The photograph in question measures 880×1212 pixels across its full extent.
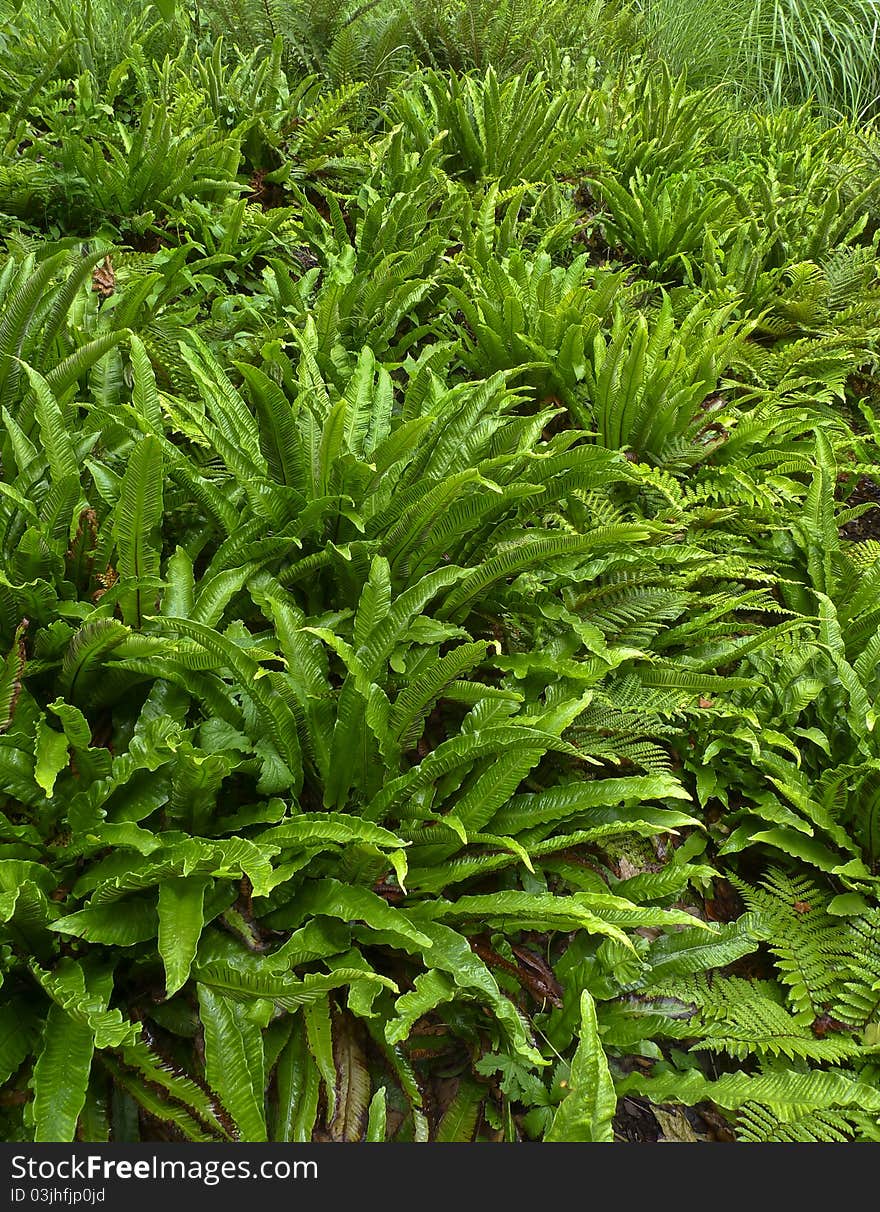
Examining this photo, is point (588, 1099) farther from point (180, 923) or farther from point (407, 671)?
point (407, 671)

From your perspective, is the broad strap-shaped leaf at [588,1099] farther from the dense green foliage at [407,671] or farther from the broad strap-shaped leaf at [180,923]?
the broad strap-shaped leaf at [180,923]

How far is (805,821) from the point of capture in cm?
253

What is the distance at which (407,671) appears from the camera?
93.0 inches

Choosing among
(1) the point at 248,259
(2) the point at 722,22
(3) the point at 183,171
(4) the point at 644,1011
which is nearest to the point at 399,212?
(1) the point at 248,259

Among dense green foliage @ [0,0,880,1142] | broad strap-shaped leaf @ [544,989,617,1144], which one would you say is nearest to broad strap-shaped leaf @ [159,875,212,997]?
dense green foliage @ [0,0,880,1142]

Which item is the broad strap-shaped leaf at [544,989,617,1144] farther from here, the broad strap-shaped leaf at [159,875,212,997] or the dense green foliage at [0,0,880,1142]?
the broad strap-shaped leaf at [159,875,212,997]

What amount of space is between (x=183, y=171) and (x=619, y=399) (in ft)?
8.04

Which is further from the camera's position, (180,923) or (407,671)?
(407,671)

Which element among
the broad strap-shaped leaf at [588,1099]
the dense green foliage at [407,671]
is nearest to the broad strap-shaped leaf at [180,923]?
the dense green foliage at [407,671]

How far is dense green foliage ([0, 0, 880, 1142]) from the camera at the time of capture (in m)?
1.85

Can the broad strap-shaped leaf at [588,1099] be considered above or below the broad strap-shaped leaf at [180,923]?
below

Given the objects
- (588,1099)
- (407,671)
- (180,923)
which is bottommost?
(588,1099)

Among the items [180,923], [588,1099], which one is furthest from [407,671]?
[588,1099]

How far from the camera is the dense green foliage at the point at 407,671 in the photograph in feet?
6.06
